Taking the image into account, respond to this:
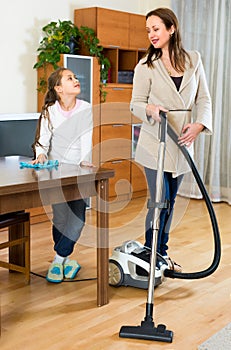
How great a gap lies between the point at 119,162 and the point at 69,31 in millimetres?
1304

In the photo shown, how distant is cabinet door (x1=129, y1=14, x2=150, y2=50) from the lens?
538cm

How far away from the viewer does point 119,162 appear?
212 inches

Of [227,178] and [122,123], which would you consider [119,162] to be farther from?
[227,178]

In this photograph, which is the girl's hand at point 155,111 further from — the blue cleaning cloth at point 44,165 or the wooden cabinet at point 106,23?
the wooden cabinet at point 106,23

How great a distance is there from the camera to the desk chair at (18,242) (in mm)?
3029

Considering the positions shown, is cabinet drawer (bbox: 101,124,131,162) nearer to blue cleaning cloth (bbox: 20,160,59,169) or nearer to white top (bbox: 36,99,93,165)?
white top (bbox: 36,99,93,165)

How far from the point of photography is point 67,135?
10.3ft

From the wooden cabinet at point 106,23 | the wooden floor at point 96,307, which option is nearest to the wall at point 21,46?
the wooden cabinet at point 106,23

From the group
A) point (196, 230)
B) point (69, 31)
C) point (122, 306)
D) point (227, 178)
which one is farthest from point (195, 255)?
point (69, 31)

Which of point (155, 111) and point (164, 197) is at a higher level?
point (155, 111)

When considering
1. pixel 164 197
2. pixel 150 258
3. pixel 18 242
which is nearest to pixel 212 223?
pixel 164 197

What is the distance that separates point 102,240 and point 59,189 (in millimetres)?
382

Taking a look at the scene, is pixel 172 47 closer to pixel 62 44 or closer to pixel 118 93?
pixel 62 44

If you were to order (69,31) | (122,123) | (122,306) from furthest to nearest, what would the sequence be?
(122,123)
(69,31)
(122,306)
